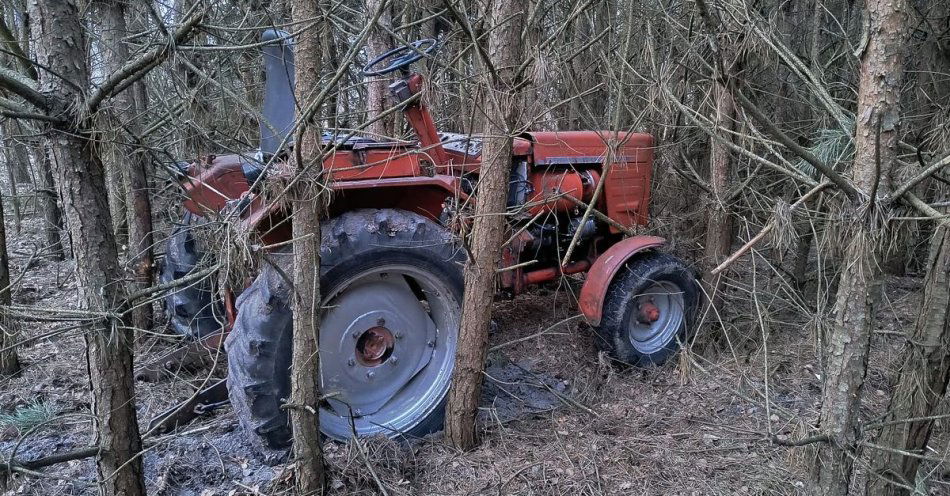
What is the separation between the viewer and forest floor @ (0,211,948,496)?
311cm

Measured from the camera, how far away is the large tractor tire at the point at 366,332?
3.04 meters

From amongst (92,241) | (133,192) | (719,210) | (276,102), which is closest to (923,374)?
(719,210)

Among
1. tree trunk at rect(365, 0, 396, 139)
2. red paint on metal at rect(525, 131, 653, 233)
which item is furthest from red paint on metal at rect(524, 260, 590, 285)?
tree trunk at rect(365, 0, 396, 139)

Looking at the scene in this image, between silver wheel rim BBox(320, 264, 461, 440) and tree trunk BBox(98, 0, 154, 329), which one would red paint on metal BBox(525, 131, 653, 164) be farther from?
tree trunk BBox(98, 0, 154, 329)

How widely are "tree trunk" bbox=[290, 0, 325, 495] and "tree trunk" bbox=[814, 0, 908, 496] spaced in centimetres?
193

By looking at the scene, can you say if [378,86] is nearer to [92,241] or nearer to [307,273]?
[307,273]

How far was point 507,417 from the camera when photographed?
12.3 feet

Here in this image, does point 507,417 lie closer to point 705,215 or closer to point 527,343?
point 527,343

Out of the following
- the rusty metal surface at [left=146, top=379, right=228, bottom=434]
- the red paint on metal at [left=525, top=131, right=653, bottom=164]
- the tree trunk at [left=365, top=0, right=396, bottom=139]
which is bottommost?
the rusty metal surface at [left=146, top=379, right=228, bottom=434]

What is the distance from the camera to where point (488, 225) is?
3203mm

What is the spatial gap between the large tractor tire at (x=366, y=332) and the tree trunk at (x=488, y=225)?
0.85ft

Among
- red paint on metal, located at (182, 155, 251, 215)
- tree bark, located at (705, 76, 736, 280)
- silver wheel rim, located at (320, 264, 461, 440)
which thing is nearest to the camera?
silver wheel rim, located at (320, 264, 461, 440)

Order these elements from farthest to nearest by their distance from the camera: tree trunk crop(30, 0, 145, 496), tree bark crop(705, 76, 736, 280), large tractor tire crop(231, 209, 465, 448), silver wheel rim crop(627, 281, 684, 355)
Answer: silver wheel rim crop(627, 281, 684, 355), tree bark crop(705, 76, 736, 280), large tractor tire crop(231, 209, 465, 448), tree trunk crop(30, 0, 145, 496)

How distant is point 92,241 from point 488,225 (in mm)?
1717
